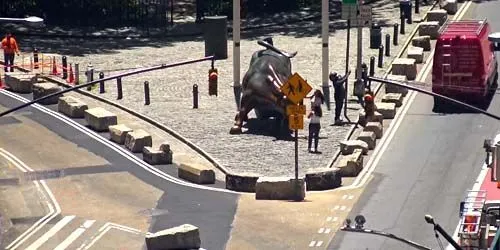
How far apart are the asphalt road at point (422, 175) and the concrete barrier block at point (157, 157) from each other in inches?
246

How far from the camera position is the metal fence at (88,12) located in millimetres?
69688

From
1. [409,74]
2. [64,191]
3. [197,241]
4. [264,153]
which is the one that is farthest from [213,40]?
[197,241]

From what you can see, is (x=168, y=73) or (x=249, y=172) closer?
(x=249, y=172)

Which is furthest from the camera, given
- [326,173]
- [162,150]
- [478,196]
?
[162,150]

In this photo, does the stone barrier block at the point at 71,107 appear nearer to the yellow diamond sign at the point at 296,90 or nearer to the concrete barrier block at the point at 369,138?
the concrete barrier block at the point at 369,138

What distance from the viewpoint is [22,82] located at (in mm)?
55969

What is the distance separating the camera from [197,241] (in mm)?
37531

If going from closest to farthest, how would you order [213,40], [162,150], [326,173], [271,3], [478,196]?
[478,196] < [326,173] < [162,150] < [213,40] < [271,3]

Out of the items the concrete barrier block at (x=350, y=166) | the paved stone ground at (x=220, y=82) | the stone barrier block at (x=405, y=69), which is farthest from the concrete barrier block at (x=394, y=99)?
the concrete barrier block at (x=350, y=166)

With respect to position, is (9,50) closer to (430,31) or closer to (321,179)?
(430,31)

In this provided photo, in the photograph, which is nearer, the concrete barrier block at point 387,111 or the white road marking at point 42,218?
the white road marking at point 42,218

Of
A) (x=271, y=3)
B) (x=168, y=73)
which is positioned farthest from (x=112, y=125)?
(x=271, y=3)

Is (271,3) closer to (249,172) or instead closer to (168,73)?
(168,73)

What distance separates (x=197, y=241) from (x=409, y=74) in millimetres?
20497
